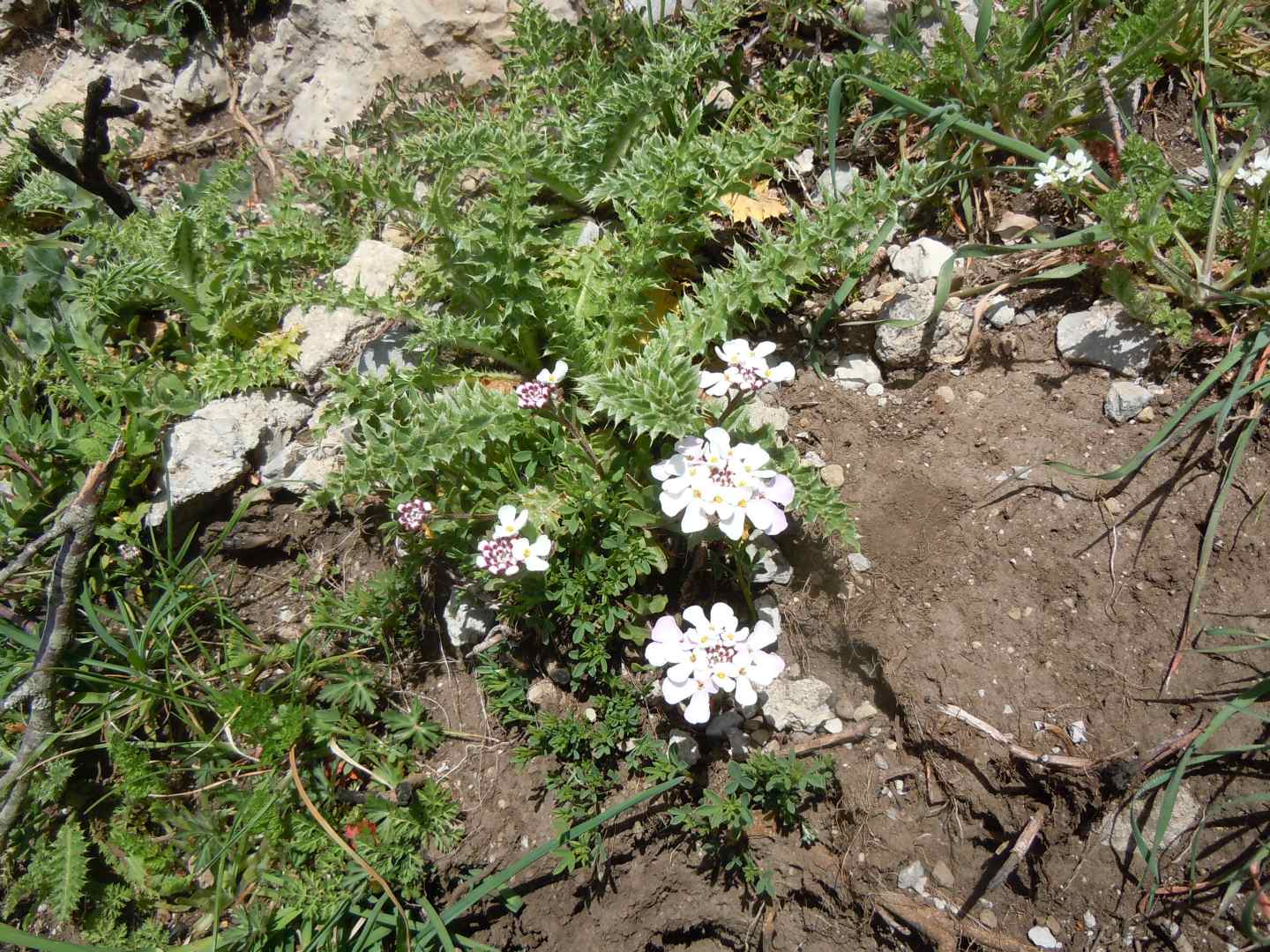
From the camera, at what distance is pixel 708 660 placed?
99.1 inches

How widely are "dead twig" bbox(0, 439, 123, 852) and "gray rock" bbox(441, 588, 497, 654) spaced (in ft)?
5.26

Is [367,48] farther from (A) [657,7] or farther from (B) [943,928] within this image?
(B) [943,928]

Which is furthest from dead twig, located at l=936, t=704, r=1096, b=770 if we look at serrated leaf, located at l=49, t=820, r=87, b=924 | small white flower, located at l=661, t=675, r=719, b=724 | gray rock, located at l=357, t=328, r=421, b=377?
serrated leaf, located at l=49, t=820, r=87, b=924

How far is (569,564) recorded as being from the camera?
3.00m

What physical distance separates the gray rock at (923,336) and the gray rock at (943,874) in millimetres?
1883

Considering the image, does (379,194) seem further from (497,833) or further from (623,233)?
(497,833)

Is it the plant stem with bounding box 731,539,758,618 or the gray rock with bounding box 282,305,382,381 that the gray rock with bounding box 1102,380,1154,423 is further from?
the gray rock with bounding box 282,305,382,381

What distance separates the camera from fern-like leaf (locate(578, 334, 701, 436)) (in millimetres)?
2656

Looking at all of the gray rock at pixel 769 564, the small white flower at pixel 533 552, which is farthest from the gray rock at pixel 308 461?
the gray rock at pixel 769 564

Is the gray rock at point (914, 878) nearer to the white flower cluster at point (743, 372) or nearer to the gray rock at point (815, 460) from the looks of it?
the gray rock at point (815, 460)

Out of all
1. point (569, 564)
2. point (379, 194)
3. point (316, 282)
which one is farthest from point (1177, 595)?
point (316, 282)

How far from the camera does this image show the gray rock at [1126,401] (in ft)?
9.37

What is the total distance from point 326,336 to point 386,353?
1.23 ft

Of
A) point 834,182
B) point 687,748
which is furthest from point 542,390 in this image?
point 834,182
